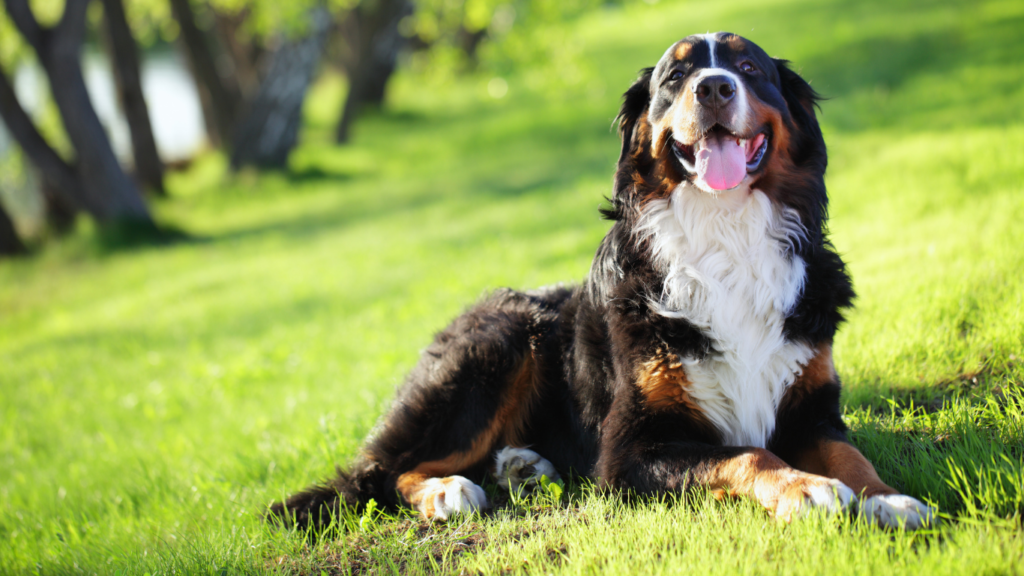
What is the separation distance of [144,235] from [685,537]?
13377 millimetres

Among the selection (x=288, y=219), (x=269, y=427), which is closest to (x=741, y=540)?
(x=269, y=427)

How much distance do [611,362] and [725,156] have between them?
3.26 feet

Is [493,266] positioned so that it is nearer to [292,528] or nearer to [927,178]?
[927,178]

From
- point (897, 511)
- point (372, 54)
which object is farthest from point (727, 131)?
point (372, 54)

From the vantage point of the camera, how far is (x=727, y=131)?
3.10 meters

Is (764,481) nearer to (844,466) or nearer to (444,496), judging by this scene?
(844,466)

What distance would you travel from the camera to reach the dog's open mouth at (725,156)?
3.06m

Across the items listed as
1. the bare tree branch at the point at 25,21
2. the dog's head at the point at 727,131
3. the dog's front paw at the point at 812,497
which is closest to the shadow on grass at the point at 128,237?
the bare tree branch at the point at 25,21

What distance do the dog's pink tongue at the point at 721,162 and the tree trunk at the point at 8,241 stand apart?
15272mm

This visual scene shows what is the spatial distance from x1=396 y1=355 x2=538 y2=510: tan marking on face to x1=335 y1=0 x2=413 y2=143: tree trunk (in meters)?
15.3

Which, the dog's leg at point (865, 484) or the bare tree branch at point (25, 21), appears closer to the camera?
the dog's leg at point (865, 484)

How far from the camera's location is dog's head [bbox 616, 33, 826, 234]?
10.0 ft

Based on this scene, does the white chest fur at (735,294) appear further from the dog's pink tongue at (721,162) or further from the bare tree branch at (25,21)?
the bare tree branch at (25,21)

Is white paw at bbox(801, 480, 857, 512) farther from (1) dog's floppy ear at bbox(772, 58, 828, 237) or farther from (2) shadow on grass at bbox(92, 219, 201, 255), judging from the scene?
(2) shadow on grass at bbox(92, 219, 201, 255)
